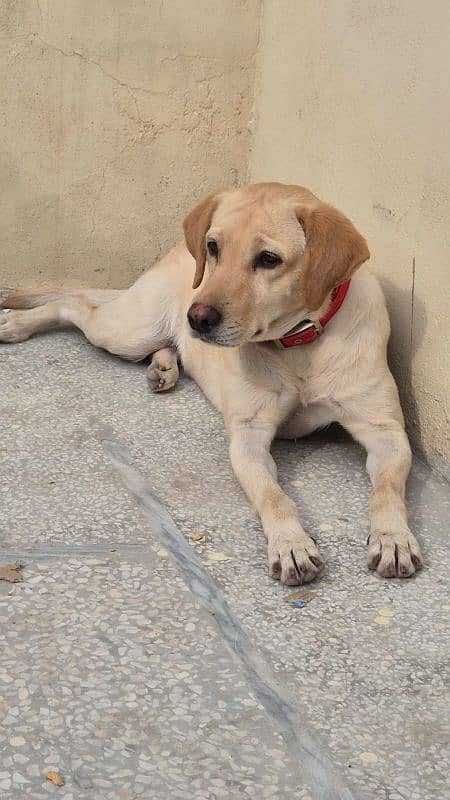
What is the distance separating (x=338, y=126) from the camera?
14.3 ft

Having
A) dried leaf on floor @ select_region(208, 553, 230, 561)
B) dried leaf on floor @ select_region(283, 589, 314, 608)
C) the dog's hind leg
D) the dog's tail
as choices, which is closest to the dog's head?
dried leaf on floor @ select_region(208, 553, 230, 561)

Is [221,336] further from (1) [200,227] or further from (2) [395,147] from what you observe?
(2) [395,147]

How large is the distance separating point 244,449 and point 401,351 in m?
0.81

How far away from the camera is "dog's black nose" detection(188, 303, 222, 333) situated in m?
3.36

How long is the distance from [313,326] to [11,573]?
140 centimetres

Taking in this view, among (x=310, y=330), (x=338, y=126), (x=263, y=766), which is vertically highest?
(x=338, y=126)

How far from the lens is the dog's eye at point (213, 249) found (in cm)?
357

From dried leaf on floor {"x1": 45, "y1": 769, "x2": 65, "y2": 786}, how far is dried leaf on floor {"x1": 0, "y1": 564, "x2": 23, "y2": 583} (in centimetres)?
78

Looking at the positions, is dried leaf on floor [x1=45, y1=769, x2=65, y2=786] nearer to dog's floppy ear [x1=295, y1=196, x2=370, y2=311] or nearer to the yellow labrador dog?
the yellow labrador dog

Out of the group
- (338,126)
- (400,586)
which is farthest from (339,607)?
(338,126)

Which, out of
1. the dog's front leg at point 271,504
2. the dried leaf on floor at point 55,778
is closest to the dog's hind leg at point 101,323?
the dog's front leg at point 271,504

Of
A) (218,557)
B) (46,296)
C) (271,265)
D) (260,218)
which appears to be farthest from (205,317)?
(46,296)

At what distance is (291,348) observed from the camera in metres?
3.74

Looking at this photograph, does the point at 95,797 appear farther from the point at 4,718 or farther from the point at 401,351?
the point at 401,351
